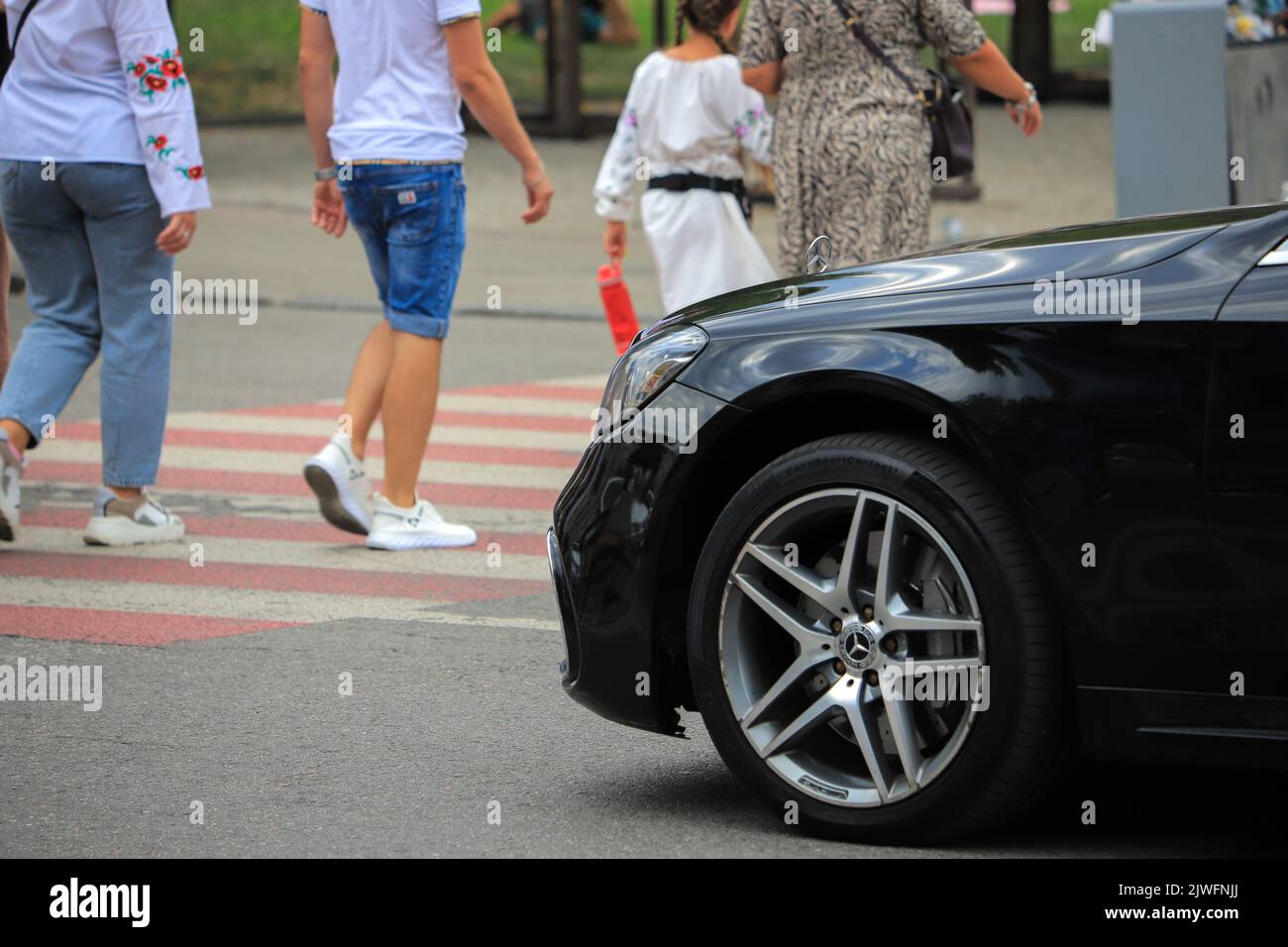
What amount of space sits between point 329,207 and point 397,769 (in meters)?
3.22

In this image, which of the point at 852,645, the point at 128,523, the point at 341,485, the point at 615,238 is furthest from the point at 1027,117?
the point at 852,645

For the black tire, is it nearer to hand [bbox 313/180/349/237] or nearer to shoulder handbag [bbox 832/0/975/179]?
shoulder handbag [bbox 832/0/975/179]

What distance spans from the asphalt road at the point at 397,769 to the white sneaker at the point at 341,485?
24.5 inches

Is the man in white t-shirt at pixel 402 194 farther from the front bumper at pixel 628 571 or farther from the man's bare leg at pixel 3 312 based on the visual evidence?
the front bumper at pixel 628 571

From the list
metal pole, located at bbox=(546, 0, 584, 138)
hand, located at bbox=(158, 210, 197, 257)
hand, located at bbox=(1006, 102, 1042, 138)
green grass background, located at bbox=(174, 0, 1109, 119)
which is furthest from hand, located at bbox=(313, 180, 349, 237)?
green grass background, located at bbox=(174, 0, 1109, 119)

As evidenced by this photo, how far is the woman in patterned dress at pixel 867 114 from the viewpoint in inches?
281

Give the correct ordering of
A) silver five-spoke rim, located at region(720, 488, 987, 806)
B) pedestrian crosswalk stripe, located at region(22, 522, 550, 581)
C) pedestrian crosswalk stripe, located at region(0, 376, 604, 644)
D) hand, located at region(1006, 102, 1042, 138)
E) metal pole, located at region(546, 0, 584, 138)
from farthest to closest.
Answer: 1. metal pole, located at region(546, 0, 584, 138)
2. hand, located at region(1006, 102, 1042, 138)
3. pedestrian crosswalk stripe, located at region(22, 522, 550, 581)
4. pedestrian crosswalk stripe, located at region(0, 376, 604, 644)
5. silver five-spoke rim, located at region(720, 488, 987, 806)

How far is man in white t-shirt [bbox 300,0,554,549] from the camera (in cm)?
688

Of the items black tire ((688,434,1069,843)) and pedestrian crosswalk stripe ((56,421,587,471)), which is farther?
pedestrian crosswalk stripe ((56,421,587,471))

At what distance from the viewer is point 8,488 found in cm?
682

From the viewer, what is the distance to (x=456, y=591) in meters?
6.45

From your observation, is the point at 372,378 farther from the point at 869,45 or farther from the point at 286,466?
the point at 869,45

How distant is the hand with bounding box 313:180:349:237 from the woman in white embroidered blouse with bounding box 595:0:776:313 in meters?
1.25

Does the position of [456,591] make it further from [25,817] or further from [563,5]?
[563,5]
